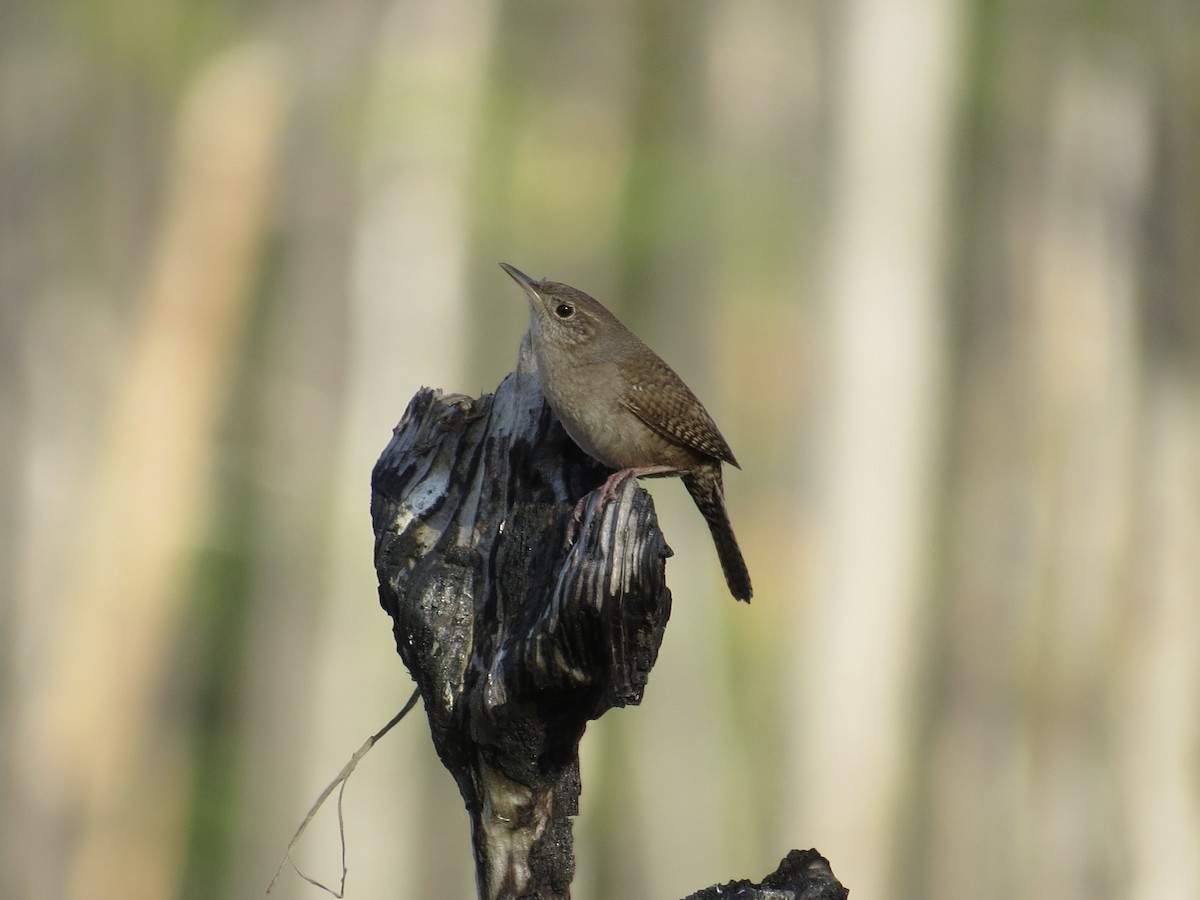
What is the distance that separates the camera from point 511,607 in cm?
224

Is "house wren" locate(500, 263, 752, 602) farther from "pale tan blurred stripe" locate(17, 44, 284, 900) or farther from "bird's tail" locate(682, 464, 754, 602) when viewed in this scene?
"pale tan blurred stripe" locate(17, 44, 284, 900)

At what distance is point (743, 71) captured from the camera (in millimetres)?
11070

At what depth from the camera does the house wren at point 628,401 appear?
3.19 metres

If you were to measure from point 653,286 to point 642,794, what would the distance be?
185 inches

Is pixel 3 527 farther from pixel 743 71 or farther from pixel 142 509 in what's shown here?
pixel 743 71

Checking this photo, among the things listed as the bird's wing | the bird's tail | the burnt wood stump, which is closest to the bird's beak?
the bird's wing

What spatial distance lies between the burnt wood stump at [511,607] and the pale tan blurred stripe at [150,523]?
27.5 feet

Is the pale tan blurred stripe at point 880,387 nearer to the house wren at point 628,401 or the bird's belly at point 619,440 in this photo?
the house wren at point 628,401

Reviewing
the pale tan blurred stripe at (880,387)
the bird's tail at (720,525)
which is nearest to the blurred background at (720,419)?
the pale tan blurred stripe at (880,387)

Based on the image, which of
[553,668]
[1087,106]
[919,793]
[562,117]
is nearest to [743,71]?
[562,117]

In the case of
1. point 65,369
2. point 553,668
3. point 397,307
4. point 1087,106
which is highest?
point 1087,106

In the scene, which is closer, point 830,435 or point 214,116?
point 830,435

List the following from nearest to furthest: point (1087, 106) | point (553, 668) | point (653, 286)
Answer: point (553, 668)
point (1087, 106)
point (653, 286)

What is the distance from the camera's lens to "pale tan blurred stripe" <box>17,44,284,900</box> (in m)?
9.93
